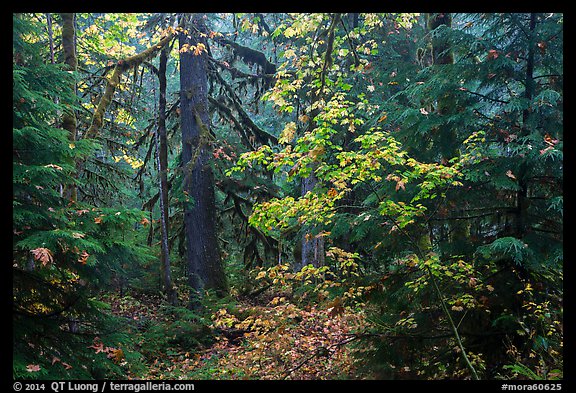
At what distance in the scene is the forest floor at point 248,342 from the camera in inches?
258

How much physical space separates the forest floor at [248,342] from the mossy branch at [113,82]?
3838 millimetres

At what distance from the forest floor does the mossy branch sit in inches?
151

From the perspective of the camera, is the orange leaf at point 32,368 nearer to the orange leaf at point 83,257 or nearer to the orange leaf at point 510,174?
the orange leaf at point 83,257

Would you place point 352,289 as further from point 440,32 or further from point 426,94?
point 440,32

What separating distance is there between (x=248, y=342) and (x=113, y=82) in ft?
22.3

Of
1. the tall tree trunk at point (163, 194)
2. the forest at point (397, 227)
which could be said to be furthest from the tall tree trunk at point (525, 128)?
the tall tree trunk at point (163, 194)

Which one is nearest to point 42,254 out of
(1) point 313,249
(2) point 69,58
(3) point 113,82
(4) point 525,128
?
(2) point 69,58

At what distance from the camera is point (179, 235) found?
13141 millimetres

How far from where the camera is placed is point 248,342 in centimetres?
922

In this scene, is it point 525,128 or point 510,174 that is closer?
point 510,174

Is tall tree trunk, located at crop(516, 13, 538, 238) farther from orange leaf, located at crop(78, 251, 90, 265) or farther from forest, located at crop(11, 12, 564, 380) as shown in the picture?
orange leaf, located at crop(78, 251, 90, 265)

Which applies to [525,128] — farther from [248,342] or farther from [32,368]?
[32,368]

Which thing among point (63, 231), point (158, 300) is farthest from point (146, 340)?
point (63, 231)

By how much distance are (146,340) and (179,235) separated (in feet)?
14.2
